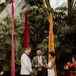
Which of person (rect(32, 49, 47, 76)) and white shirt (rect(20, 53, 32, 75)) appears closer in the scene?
white shirt (rect(20, 53, 32, 75))

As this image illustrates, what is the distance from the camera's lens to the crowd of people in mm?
15688

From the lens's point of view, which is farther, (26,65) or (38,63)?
(38,63)

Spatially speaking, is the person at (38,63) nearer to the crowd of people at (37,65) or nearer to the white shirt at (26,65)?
the crowd of people at (37,65)

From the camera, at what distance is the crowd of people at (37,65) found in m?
15.7

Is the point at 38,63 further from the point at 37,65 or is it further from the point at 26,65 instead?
the point at 26,65

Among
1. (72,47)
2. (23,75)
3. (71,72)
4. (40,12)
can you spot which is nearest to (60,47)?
(72,47)

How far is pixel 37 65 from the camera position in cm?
1716

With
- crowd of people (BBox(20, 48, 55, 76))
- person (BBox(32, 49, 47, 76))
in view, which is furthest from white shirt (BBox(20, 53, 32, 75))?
person (BBox(32, 49, 47, 76))

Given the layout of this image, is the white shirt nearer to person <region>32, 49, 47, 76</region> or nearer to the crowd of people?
the crowd of people

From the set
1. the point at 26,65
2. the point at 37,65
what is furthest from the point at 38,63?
the point at 26,65

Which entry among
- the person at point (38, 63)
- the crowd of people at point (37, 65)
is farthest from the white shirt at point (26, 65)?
the person at point (38, 63)

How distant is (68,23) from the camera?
2192 cm

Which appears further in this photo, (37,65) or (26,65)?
(37,65)

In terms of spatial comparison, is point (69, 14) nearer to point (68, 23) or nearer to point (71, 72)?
point (68, 23)
